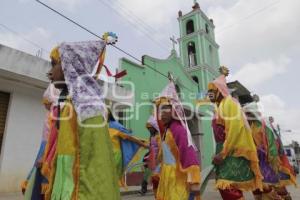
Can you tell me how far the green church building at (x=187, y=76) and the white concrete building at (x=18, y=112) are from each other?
157 inches

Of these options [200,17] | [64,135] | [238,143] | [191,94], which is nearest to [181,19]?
[200,17]

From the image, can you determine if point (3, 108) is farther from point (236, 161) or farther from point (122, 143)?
point (236, 161)

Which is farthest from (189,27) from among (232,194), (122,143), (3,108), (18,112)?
(232,194)

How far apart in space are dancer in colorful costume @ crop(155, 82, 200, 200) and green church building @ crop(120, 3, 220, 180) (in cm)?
175

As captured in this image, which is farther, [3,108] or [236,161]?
[3,108]

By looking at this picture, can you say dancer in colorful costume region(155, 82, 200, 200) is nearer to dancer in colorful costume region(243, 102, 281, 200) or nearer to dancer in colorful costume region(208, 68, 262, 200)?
dancer in colorful costume region(208, 68, 262, 200)

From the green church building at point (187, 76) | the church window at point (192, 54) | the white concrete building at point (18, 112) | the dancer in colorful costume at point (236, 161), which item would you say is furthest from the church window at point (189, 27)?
the dancer in colorful costume at point (236, 161)

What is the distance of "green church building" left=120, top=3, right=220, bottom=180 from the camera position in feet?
39.9

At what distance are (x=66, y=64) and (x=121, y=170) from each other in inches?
70.8

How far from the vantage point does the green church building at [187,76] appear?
12.2 meters

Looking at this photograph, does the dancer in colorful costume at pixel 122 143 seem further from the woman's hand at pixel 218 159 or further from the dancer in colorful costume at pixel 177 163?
the woman's hand at pixel 218 159

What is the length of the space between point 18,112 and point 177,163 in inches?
261

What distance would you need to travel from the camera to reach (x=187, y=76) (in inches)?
676

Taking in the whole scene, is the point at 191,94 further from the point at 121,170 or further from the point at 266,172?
the point at 121,170
